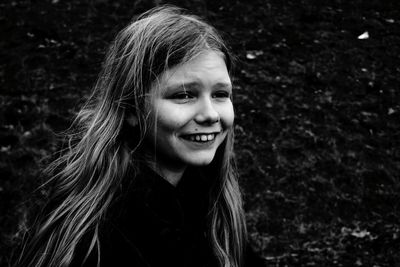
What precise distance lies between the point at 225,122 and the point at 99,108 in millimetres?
530

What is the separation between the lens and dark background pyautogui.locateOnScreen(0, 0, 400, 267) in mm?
2809

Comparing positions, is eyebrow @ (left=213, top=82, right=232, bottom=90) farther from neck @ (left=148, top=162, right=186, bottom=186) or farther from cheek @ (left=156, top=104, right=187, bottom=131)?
neck @ (left=148, top=162, right=186, bottom=186)

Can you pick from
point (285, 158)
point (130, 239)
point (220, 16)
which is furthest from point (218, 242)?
point (220, 16)

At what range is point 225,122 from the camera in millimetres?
1529

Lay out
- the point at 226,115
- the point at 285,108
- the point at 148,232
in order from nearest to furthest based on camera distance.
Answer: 1. the point at 148,232
2. the point at 226,115
3. the point at 285,108

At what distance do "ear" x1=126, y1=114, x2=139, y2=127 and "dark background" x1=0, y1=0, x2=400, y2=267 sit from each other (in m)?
0.77

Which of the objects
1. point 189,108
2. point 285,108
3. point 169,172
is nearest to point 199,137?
point 189,108

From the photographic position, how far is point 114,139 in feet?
5.03

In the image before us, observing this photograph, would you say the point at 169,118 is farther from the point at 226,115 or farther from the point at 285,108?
the point at 285,108

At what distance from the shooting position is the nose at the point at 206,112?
55.4 inches

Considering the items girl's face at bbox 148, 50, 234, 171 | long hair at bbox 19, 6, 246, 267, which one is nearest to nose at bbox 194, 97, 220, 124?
girl's face at bbox 148, 50, 234, 171

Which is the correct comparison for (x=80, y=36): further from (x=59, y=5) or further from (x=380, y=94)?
(x=380, y=94)

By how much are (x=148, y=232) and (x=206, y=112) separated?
1.47 ft

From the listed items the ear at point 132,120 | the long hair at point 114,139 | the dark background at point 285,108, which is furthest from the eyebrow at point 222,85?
the dark background at point 285,108
